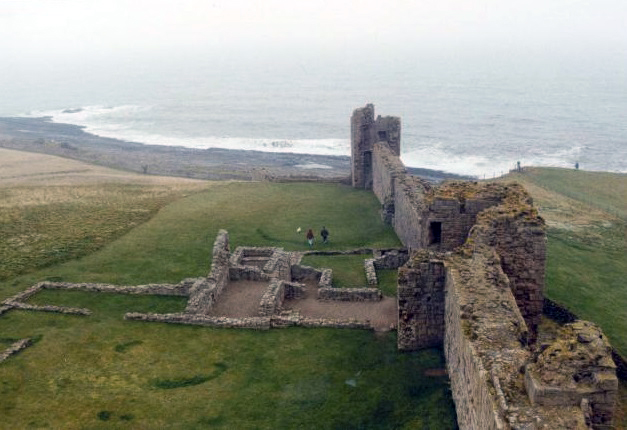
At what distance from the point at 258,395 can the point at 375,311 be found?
8085 millimetres

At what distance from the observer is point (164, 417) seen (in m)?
18.0

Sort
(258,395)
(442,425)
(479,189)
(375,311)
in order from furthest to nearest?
(375,311) → (479,189) → (258,395) → (442,425)

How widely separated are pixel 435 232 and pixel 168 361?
11260 mm

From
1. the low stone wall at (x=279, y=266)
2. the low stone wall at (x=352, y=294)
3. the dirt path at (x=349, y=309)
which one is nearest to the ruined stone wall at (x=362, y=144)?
the low stone wall at (x=279, y=266)

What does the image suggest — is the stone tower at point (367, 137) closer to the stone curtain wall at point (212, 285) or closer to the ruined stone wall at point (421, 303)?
the stone curtain wall at point (212, 285)

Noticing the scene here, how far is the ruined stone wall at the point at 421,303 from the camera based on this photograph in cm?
1997

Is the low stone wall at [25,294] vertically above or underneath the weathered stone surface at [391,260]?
above

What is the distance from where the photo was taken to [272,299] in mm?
25906

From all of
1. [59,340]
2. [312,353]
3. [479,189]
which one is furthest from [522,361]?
[59,340]

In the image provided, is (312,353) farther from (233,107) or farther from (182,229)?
(233,107)

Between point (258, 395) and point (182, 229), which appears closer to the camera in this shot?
point (258, 395)

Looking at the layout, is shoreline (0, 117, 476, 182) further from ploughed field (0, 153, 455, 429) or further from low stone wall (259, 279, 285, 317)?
low stone wall (259, 279, 285, 317)

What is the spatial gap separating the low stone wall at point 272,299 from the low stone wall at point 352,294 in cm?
186

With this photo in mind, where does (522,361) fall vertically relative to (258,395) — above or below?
above
